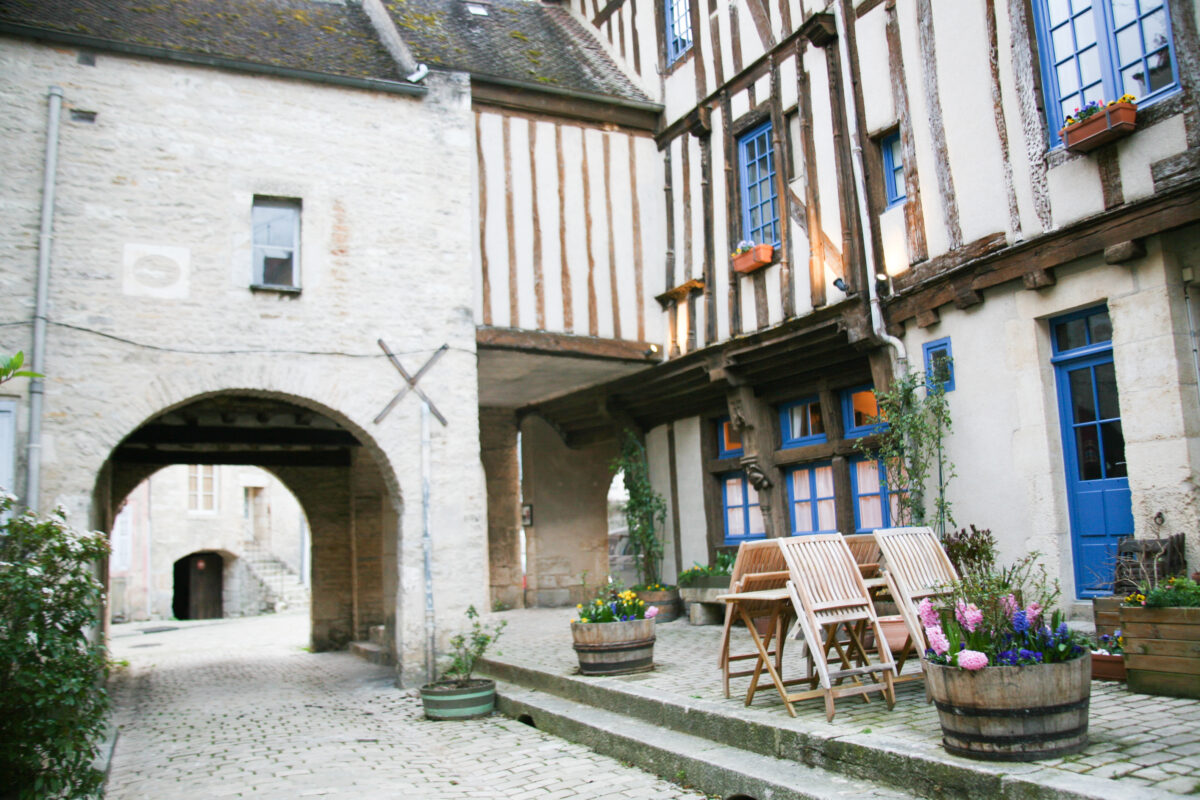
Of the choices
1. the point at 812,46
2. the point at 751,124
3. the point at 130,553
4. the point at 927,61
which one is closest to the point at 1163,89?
the point at 927,61

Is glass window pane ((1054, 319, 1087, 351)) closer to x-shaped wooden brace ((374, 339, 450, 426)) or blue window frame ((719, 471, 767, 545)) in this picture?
blue window frame ((719, 471, 767, 545))

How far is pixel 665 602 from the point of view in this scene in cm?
941

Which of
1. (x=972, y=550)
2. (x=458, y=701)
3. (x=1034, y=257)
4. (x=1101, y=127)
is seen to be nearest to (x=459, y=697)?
(x=458, y=701)

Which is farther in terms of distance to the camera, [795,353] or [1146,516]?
[795,353]

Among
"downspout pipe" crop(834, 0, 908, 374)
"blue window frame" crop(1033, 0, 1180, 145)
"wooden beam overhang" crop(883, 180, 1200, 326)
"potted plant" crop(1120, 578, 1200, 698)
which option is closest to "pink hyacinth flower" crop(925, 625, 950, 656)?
"potted plant" crop(1120, 578, 1200, 698)

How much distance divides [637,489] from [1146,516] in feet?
19.5

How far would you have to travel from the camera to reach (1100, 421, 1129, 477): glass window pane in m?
5.30

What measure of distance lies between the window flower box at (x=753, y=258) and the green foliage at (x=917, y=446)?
1.87 meters

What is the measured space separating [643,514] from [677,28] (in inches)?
205

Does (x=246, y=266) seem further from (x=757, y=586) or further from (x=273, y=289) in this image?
(x=757, y=586)

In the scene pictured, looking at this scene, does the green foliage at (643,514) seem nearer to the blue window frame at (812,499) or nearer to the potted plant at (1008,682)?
the blue window frame at (812,499)

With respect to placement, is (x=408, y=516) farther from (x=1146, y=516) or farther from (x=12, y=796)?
(x=1146, y=516)

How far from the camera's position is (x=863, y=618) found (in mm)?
4438

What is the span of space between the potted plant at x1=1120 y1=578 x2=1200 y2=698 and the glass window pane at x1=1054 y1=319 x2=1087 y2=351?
1869mm
